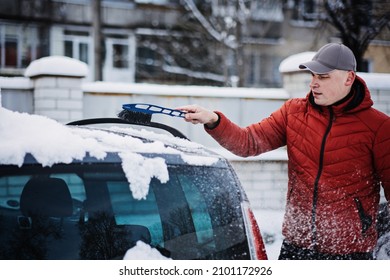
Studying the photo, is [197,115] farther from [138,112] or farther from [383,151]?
[383,151]

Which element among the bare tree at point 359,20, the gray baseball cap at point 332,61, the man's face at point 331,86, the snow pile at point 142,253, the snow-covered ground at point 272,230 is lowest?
the snow-covered ground at point 272,230

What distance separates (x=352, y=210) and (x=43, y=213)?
1.32 m

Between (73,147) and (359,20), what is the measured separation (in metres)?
5.56

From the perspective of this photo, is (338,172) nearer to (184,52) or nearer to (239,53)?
(239,53)

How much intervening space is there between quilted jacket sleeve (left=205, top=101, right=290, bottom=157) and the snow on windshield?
67 centimetres

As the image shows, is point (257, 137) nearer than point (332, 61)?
No

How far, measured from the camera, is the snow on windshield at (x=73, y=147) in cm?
165

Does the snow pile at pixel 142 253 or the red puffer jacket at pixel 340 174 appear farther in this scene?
the red puffer jacket at pixel 340 174

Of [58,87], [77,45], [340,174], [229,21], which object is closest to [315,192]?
[340,174]

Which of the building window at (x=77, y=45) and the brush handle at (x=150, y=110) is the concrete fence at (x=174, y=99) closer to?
the brush handle at (x=150, y=110)

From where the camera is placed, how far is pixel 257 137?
2598 millimetres

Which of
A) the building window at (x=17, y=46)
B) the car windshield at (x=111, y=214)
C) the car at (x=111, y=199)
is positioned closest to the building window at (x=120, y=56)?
the building window at (x=17, y=46)

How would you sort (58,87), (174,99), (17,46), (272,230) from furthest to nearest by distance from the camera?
(17,46)
(174,99)
(58,87)
(272,230)
